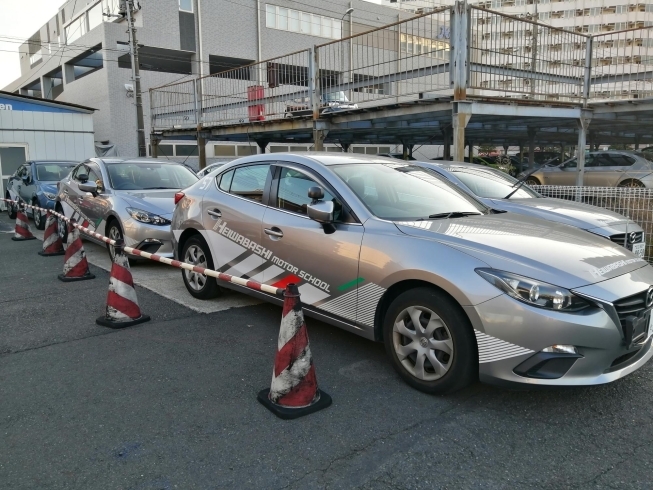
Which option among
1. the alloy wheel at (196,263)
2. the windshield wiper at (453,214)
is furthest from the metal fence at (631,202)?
the alloy wheel at (196,263)

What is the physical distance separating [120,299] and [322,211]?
226 cm

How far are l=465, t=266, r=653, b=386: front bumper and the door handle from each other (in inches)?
73.3

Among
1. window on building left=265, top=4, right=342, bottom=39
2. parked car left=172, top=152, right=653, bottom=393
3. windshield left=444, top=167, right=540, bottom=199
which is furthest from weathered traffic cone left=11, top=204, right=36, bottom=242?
window on building left=265, top=4, right=342, bottom=39

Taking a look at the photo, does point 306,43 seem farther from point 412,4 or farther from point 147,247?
point 412,4

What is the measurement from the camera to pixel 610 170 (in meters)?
14.9

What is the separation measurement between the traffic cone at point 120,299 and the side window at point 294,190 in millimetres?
1542

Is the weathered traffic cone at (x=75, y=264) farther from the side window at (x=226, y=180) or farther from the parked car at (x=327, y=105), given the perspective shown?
the parked car at (x=327, y=105)

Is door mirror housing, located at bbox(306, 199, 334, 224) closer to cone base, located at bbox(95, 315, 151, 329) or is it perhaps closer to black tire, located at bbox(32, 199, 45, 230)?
cone base, located at bbox(95, 315, 151, 329)

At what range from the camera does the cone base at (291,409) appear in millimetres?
3088

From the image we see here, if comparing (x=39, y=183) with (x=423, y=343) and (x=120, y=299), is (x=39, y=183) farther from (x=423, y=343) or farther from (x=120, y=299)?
(x=423, y=343)

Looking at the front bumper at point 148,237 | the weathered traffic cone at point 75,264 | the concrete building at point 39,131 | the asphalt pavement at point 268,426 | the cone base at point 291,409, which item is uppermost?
the concrete building at point 39,131

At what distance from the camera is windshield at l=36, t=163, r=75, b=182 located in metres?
12.0

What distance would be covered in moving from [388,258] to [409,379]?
0.83 meters

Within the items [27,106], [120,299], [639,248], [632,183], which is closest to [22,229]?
[120,299]
